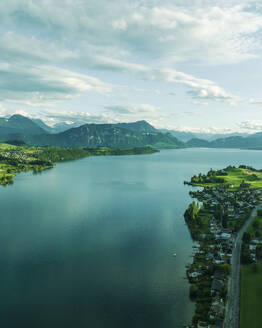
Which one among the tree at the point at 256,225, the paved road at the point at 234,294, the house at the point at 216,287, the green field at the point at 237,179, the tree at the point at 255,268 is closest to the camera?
the paved road at the point at 234,294

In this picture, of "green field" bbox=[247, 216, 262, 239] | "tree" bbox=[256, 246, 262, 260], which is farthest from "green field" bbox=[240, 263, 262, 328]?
"green field" bbox=[247, 216, 262, 239]

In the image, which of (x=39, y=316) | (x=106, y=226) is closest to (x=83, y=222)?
(x=106, y=226)

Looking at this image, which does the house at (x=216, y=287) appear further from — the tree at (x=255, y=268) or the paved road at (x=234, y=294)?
the tree at (x=255, y=268)

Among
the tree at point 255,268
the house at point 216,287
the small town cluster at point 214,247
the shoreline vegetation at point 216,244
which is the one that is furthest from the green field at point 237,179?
the house at point 216,287

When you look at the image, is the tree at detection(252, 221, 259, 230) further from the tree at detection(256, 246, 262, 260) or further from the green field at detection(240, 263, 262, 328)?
the green field at detection(240, 263, 262, 328)

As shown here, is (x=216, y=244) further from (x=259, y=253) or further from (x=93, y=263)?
(x=93, y=263)

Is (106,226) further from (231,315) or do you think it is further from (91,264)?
(231,315)

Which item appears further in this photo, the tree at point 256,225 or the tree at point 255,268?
the tree at point 256,225

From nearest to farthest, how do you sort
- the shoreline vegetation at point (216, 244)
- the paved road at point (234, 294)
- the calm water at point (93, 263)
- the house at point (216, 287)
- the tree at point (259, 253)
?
the paved road at point (234, 294)
the calm water at point (93, 263)
the shoreline vegetation at point (216, 244)
the house at point (216, 287)
the tree at point (259, 253)
